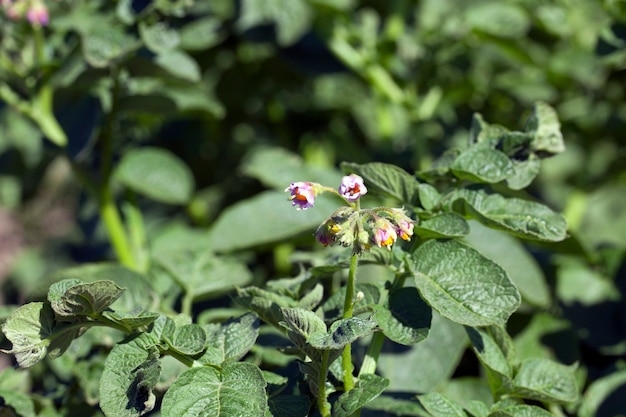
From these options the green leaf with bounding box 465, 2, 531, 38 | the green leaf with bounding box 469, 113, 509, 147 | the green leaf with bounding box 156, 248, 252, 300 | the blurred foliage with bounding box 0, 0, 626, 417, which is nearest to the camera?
the green leaf with bounding box 469, 113, 509, 147

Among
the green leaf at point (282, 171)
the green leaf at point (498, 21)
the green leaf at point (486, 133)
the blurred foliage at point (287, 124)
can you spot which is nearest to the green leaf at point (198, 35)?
the blurred foliage at point (287, 124)

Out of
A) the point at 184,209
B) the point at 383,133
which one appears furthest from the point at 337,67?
the point at 184,209

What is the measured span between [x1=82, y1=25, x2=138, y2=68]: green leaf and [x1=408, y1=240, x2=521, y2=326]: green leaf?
2.01 ft

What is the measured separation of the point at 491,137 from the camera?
90cm

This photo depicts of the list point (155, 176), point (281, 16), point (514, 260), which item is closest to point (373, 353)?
point (514, 260)

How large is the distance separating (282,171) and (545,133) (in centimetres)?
69

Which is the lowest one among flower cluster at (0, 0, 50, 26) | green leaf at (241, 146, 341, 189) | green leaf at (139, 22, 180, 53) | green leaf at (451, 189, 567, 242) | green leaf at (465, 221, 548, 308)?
green leaf at (465, 221, 548, 308)

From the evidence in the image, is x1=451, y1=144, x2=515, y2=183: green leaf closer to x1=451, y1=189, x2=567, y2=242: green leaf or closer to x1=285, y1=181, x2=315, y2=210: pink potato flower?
x1=451, y1=189, x2=567, y2=242: green leaf

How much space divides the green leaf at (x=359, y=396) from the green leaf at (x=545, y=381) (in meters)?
0.20

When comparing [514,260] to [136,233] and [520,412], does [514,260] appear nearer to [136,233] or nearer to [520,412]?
[520,412]

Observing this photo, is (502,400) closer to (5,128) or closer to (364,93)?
(364,93)

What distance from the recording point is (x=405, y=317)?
776 mm

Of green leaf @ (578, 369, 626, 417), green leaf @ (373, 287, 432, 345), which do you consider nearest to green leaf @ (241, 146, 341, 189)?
green leaf @ (578, 369, 626, 417)

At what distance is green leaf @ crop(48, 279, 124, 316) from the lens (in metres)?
0.70
